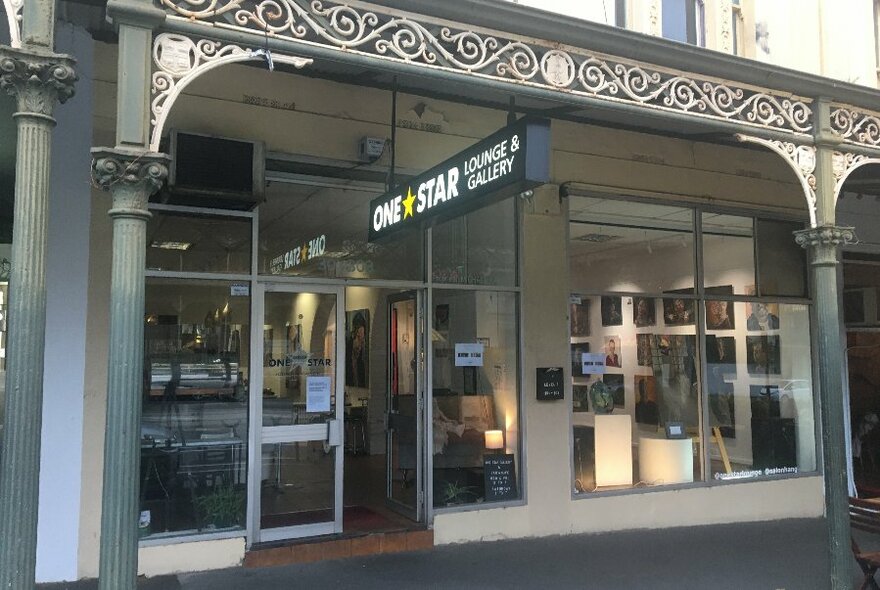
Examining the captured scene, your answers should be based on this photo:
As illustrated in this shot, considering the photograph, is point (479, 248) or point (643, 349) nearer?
point (479, 248)

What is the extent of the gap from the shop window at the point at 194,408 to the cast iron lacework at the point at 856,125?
529 cm

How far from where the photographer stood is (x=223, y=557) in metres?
6.03

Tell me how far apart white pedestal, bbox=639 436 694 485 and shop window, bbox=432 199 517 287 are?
2574 mm

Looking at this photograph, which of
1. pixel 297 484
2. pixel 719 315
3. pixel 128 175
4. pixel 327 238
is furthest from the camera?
pixel 719 315

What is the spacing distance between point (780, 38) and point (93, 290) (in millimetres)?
7134

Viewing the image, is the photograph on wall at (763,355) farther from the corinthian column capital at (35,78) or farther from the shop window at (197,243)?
the corinthian column capital at (35,78)

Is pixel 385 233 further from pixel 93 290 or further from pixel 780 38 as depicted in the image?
pixel 780 38

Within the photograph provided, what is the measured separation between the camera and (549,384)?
24.3ft

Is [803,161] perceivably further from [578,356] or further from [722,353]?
[722,353]

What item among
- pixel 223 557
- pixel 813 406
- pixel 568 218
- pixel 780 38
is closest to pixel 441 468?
pixel 223 557

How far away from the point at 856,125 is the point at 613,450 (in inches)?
160

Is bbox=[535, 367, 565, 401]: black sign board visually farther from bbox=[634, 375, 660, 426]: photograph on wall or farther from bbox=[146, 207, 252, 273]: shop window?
bbox=[146, 207, 252, 273]: shop window

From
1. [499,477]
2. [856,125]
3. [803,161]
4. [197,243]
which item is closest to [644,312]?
[499,477]

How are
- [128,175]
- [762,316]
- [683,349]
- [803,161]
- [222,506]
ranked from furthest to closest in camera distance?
1. [762,316]
2. [683,349]
3. [222,506]
4. [803,161]
5. [128,175]
